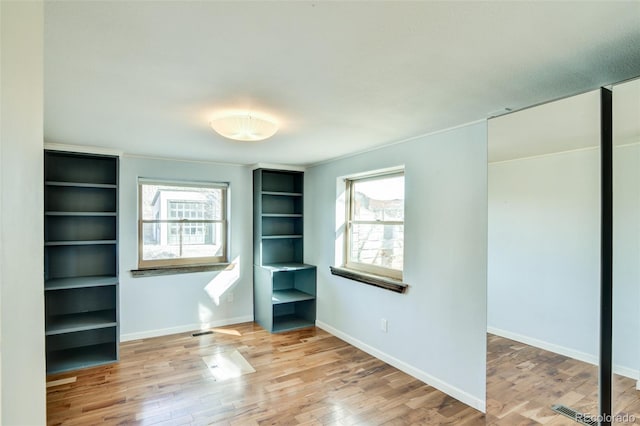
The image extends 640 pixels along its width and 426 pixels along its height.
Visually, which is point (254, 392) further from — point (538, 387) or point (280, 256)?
point (280, 256)

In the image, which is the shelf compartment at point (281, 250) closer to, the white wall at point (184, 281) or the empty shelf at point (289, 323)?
the white wall at point (184, 281)

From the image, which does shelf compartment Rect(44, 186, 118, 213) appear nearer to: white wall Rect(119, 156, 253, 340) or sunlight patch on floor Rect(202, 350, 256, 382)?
white wall Rect(119, 156, 253, 340)

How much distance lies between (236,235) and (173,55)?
3.43 meters

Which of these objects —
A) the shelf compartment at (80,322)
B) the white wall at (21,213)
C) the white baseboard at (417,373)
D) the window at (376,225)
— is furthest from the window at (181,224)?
the white wall at (21,213)

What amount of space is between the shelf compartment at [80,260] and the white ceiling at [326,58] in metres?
1.72

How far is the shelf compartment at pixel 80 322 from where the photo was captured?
327 centimetres

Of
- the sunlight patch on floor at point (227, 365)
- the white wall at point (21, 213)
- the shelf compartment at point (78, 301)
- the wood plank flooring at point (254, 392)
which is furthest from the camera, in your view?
the shelf compartment at point (78, 301)

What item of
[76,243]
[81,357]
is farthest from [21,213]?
[81,357]

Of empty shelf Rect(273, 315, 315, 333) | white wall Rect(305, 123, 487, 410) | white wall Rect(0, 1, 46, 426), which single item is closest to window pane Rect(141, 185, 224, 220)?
empty shelf Rect(273, 315, 315, 333)

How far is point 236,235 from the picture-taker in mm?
4762

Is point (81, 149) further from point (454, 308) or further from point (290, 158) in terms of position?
point (454, 308)

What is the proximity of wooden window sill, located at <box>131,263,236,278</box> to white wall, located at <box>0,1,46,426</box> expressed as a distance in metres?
3.71

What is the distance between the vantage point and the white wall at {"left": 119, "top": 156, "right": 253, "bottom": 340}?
4.05 m

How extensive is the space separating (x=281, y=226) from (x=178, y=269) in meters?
1.56
